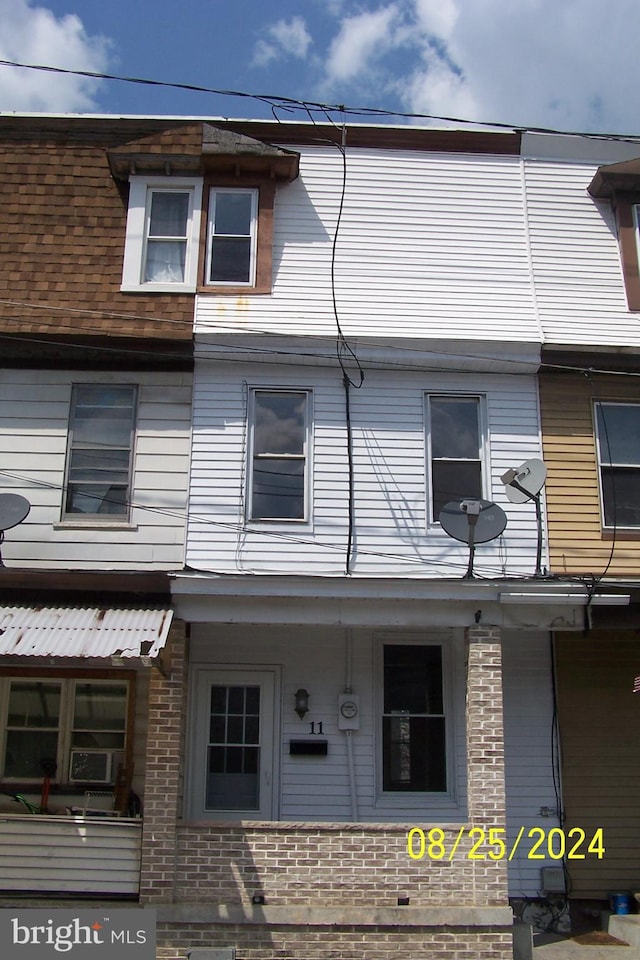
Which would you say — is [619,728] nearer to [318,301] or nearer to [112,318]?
[318,301]

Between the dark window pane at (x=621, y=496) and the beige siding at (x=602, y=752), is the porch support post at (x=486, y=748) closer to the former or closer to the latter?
the beige siding at (x=602, y=752)

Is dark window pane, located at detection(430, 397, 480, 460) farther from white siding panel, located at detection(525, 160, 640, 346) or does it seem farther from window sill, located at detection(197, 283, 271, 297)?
window sill, located at detection(197, 283, 271, 297)

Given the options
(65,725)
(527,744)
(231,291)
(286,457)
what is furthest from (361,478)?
(65,725)

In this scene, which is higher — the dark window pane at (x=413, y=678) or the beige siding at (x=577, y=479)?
the beige siding at (x=577, y=479)

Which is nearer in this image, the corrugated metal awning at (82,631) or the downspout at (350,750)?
the corrugated metal awning at (82,631)

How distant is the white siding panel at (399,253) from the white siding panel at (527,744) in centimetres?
368

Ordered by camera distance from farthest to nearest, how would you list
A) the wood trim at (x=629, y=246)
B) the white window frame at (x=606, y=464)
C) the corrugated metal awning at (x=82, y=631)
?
the wood trim at (x=629, y=246)
the white window frame at (x=606, y=464)
the corrugated metal awning at (x=82, y=631)

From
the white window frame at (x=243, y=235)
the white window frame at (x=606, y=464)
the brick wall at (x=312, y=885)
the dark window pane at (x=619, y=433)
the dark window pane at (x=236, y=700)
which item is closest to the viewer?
the brick wall at (x=312, y=885)

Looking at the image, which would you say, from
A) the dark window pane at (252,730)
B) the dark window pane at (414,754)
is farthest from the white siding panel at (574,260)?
the dark window pane at (252,730)

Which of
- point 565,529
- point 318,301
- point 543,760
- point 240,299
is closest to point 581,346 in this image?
point 565,529

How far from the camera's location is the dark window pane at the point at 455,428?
34.1 ft

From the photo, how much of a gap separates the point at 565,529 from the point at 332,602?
2.85 meters

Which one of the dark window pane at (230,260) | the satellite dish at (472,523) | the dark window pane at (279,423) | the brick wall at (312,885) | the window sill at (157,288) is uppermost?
the dark window pane at (230,260)

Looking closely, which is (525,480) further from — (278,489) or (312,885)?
(312,885)
